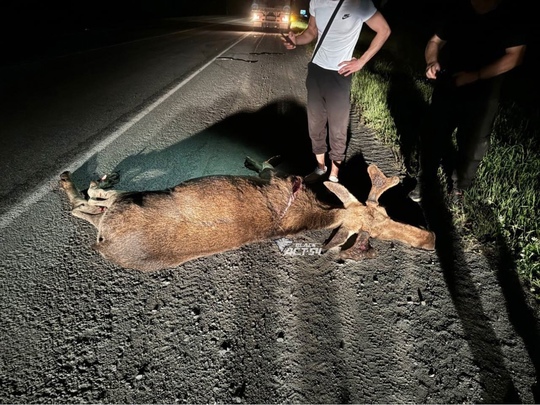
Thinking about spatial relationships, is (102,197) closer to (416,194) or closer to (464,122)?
(416,194)

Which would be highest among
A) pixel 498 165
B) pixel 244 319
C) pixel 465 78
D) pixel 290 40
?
pixel 290 40

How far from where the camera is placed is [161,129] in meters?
4.62

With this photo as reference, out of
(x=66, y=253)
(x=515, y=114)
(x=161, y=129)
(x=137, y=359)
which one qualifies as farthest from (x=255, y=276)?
(x=515, y=114)

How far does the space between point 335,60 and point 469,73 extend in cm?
114

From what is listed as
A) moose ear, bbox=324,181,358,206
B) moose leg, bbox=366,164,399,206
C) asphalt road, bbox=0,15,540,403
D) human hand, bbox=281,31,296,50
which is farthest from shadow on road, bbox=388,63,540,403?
human hand, bbox=281,31,296,50

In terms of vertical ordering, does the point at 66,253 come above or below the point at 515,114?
below

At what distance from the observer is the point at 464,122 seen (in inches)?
108

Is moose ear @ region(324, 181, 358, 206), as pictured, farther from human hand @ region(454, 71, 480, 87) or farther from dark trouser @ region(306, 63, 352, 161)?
human hand @ region(454, 71, 480, 87)

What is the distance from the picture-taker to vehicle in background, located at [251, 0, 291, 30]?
18.3 m

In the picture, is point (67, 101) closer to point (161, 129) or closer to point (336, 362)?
point (161, 129)

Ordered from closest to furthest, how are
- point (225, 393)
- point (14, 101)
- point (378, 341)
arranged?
point (225, 393) < point (378, 341) < point (14, 101)

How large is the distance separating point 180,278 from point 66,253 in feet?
3.34

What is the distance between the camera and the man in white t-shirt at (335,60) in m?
2.66

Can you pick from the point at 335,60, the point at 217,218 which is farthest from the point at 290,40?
the point at 217,218
